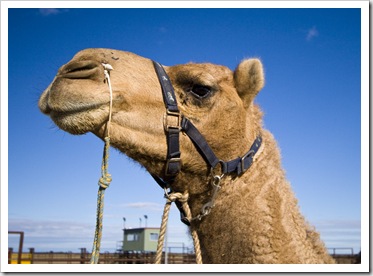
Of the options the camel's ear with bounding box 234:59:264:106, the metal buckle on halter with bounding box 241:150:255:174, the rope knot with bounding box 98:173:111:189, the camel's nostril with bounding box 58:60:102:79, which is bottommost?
the rope knot with bounding box 98:173:111:189

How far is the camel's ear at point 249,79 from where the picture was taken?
4.05 metres

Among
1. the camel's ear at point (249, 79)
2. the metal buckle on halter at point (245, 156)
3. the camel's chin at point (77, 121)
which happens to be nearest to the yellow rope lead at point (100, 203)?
the camel's chin at point (77, 121)

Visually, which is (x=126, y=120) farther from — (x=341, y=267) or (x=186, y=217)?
(x=341, y=267)

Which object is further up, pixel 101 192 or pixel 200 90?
pixel 200 90

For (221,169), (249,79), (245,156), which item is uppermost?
(249,79)

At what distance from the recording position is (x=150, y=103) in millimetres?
3621

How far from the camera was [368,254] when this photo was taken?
3871mm

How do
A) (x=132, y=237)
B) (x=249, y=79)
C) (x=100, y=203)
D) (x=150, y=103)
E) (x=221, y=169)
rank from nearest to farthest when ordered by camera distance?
(x=100, y=203)
(x=150, y=103)
(x=221, y=169)
(x=249, y=79)
(x=132, y=237)

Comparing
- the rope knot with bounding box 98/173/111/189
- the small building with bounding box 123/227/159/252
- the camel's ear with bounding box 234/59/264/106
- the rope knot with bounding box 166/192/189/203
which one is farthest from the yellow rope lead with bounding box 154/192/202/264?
the small building with bounding box 123/227/159/252

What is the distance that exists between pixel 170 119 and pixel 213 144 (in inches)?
17.1

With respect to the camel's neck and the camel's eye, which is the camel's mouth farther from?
the camel's neck

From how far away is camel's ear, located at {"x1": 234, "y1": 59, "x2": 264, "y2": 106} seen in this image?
4.05m

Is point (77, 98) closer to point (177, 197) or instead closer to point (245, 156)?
point (177, 197)

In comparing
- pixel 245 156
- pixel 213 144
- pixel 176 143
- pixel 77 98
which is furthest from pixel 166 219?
pixel 77 98
